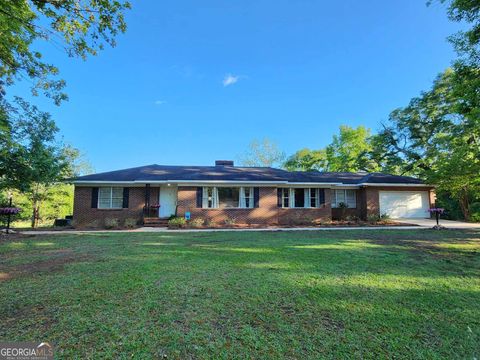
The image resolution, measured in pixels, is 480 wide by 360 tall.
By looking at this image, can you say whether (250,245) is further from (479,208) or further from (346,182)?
(479,208)

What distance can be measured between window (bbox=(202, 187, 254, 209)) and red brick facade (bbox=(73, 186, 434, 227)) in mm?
354

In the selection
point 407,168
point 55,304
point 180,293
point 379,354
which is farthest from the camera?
point 407,168

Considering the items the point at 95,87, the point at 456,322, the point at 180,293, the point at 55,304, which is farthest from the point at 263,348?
the point at 95,87

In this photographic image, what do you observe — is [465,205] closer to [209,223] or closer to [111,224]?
[209,223]

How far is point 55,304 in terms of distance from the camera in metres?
3.52

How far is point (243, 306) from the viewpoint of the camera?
138 inches

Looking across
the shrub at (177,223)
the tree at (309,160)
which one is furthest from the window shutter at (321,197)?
the tree at (309,160)

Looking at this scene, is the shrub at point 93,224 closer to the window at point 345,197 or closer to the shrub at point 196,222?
the shrub at point 196,222

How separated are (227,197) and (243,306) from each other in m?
12.7

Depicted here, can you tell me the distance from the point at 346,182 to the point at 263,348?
18.8 metres

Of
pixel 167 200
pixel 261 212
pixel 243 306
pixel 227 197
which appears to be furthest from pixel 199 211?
→ pixel 243 306

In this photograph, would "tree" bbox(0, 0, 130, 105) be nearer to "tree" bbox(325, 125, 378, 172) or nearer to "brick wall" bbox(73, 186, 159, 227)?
"brick wall" bbox(73, 186, 159, 227)

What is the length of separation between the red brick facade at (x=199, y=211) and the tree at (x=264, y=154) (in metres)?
21.1

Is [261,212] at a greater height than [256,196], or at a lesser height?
lesser
